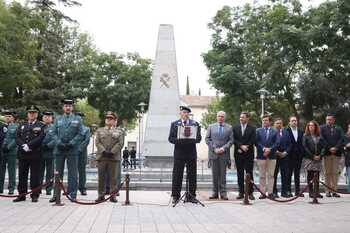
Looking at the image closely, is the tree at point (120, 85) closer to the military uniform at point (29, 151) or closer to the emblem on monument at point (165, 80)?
the emblem on monument at point (165, 80)

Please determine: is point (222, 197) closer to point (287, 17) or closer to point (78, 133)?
point (78, 133)

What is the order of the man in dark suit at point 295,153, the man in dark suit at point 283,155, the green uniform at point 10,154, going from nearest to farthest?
the green uniform at point 10,154 < the man in dark suit at point 283,155 < the man in dark suit at point 295,153

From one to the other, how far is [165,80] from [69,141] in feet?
43.3

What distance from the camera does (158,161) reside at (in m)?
24.2

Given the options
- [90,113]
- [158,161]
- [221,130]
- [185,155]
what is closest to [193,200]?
[185,155]

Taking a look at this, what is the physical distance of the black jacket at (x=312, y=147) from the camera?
41.4 feet

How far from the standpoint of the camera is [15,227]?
7797mm

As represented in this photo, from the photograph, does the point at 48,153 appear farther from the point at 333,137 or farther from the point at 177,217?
the point at 333,137

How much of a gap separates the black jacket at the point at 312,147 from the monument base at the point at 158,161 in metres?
11.7

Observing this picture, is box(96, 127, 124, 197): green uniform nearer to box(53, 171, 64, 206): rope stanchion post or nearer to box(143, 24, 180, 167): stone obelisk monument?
box(53, 171, 64, 206): rope stanchion post

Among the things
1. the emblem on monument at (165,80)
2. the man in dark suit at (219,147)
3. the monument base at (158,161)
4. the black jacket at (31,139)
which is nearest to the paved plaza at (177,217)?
the man in dark suit at (219,147)

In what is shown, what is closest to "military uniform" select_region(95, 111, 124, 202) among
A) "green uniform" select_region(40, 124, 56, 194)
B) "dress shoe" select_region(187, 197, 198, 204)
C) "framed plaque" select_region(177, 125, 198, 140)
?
"green uniform" select_region(40, 124, 56, 194)

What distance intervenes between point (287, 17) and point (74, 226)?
25477 millimetres

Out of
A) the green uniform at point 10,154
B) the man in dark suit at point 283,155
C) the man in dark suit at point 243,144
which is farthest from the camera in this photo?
the man in dark suit at point 283,155
